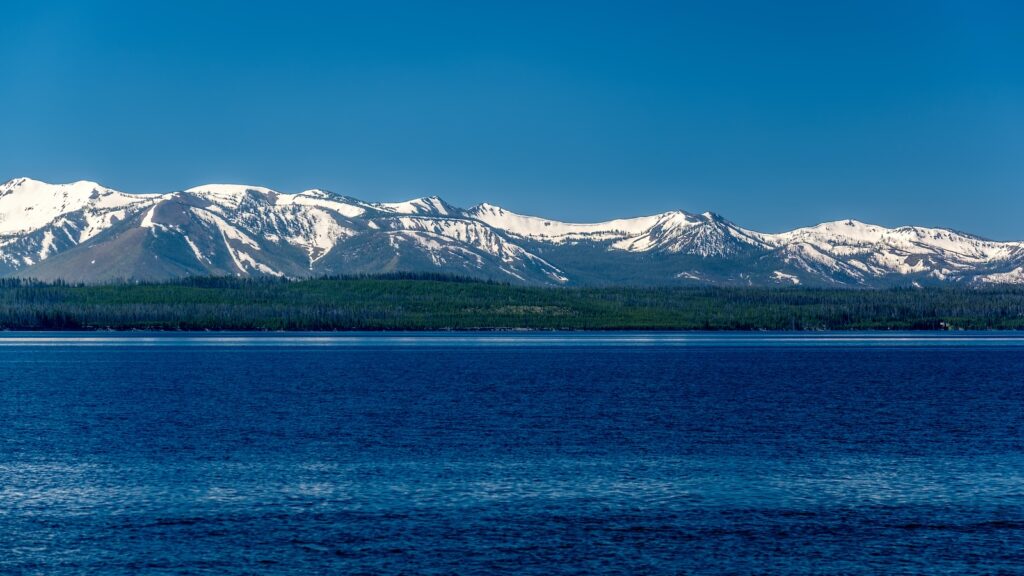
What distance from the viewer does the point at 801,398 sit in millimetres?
108875

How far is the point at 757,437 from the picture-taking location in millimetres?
75625

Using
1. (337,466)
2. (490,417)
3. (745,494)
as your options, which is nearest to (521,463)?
(337,466)

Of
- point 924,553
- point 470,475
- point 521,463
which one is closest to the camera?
point 924,553

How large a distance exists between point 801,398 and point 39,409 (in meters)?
66.3

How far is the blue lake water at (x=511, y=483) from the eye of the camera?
4272cm

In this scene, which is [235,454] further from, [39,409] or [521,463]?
[39,409]

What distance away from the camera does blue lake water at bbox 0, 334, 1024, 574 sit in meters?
42.7

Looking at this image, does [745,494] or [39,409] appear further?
[39,409]

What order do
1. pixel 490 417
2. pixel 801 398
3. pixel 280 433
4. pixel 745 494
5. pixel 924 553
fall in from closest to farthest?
pixel 924 553, pixel 745 494, pixel 280 433, pixel 490 417, pixel 801 398

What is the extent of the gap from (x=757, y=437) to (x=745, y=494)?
22.1 m

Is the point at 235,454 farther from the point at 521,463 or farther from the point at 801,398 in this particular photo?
the point at 801,398

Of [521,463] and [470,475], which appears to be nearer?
[470,475]

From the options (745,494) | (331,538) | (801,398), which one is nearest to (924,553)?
(745,494)

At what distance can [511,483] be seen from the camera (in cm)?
5691
